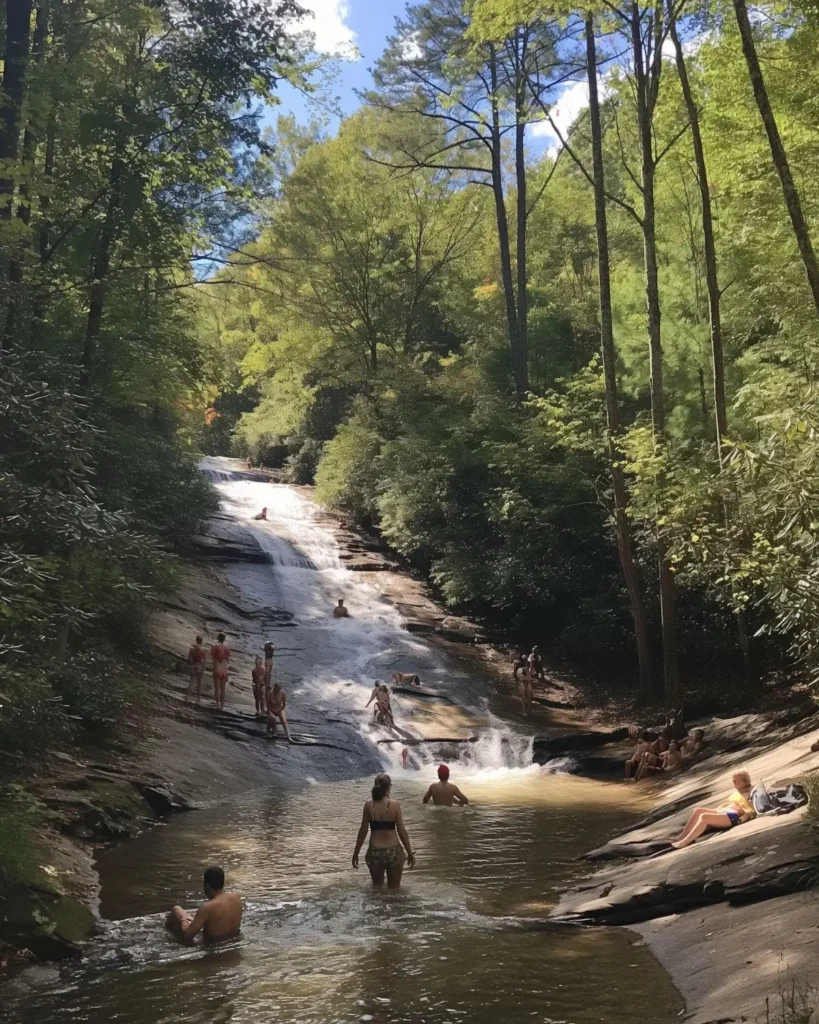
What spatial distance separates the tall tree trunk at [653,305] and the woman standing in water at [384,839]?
28.9ft

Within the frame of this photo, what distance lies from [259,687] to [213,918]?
9616 mm

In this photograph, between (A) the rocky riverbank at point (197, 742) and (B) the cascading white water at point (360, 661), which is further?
(B) the cascading white water at point (360, 661)

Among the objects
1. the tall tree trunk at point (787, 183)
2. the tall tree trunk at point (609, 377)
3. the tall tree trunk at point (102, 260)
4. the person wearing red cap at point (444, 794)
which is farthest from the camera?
the tall tree trunk at point (609, 377)

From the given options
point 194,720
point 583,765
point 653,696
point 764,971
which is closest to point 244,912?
point 764,971

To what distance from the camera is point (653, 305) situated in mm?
16438

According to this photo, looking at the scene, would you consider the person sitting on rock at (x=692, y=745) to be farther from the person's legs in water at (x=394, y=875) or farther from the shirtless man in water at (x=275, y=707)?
the person's legs in water at (x=394, y=875)

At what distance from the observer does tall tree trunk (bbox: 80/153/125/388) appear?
13.3m

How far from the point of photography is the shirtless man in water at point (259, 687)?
54.0 ft

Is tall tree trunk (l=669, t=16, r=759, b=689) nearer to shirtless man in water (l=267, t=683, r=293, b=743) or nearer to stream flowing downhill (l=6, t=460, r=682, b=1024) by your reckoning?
stream flowing downhill (l=6, t=460, r=682, b=1024)

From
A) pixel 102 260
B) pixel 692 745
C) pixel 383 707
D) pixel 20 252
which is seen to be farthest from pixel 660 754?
pixel 102 260

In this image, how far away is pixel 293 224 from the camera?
31.2m

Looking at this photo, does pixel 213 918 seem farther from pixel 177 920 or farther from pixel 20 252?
pixel 20 252

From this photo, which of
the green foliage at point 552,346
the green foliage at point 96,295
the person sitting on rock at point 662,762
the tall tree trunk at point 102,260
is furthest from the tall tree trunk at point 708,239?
the tall tree trunk at point 102,260

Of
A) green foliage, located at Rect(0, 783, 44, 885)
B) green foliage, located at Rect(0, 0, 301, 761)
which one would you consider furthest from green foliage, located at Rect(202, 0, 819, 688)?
green foliage, located at Rect(0, 783, 44, 885)
